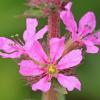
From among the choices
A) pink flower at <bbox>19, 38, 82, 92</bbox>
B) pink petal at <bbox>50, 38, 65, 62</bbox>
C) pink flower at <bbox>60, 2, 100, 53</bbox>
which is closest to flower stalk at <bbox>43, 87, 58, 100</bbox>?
pink flower at <bbox>19, 38, 82, 92</bbox>

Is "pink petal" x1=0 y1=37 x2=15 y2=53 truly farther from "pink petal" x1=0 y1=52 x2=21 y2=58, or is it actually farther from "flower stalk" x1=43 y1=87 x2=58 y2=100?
"flower stalk" x1=43 y1=87 x2=58 y2=100

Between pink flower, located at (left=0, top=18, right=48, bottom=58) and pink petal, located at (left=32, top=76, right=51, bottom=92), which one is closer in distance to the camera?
pink petal, located at (left=32, top=76, right=51, bottom=92)

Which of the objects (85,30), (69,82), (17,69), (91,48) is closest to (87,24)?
(85,30)

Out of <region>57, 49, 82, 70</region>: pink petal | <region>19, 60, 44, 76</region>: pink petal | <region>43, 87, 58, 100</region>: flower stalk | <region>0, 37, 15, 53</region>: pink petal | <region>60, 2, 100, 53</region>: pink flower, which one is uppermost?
<region>60, 2, 100, 53</region>: pink flower

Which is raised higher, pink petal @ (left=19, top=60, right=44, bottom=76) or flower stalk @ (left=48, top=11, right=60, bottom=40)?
flower stalk @ (left=48, top=11, right=60, bottom=40)

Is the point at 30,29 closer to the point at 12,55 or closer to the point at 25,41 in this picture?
the point at 25,41

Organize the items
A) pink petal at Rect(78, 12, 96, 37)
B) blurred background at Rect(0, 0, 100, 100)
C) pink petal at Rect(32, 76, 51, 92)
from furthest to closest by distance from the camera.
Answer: blurred background at Rect(0, 0, 100, 100), pink petal at Rect(78, 12, 96, 37), pink petal at Rect(32, 76, 51, 92)

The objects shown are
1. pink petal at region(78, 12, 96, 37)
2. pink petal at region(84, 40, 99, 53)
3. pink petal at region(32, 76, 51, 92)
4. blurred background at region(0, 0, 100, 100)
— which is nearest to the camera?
pink petal at region(32, 76, 51, 92)

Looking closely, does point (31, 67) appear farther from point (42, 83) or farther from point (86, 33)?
point (86, 33)
